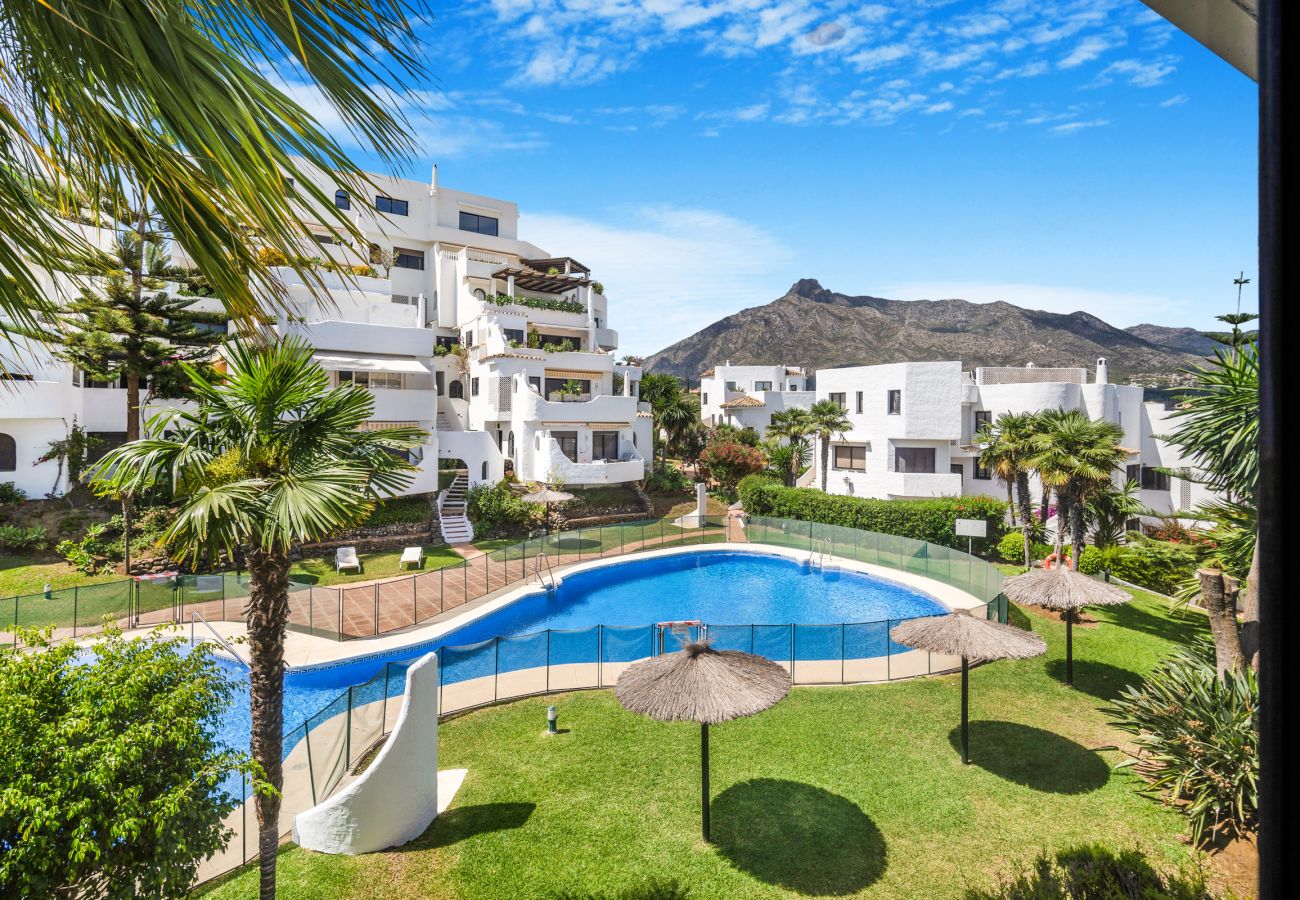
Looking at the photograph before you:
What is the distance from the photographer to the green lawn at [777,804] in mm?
8117

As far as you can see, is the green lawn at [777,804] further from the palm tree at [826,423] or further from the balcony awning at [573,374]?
the balcony awning at [573,374]

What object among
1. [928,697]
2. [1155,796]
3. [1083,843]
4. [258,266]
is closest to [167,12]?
[258,266]

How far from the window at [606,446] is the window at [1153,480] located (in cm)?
2459

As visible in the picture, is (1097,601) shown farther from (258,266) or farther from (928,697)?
(258,266)

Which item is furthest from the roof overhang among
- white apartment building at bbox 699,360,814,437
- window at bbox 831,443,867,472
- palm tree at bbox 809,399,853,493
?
white apartment building at bbox 699,360,814,437

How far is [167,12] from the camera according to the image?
216cm

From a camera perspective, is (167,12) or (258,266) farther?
(258,266)

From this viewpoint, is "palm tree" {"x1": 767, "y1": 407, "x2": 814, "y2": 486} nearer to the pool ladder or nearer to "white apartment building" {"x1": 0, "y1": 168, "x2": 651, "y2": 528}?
"white apartment building" {"x1": 0, "y1": 168, "x2": 651, "y2": 528}

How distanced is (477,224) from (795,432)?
86.1 ft

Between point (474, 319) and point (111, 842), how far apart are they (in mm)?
34177

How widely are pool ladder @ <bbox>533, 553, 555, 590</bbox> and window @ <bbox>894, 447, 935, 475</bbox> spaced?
18.7 meters

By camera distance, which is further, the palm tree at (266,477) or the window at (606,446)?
the window at (606,446)

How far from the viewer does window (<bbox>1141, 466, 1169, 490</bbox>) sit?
29359mm

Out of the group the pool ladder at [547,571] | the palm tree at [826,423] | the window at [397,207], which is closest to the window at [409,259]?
the window at [397,207]
